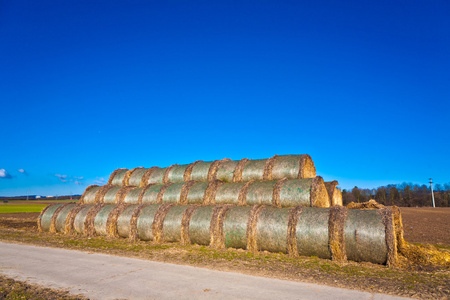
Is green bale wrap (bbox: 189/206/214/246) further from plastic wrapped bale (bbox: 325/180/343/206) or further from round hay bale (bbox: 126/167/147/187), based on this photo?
round hay bale (bbox: 126/167/147/187)

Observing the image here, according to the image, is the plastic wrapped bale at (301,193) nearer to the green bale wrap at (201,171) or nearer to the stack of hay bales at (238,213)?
the stack of hay bales at (238,213)

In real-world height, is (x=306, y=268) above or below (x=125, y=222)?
below

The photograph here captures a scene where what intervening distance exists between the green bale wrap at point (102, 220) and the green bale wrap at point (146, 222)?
7.12 feet

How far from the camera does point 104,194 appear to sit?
17422 mm

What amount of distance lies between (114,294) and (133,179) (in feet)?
40.1

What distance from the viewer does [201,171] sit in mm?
15422

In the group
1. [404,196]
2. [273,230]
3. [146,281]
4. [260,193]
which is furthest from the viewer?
[404,196]

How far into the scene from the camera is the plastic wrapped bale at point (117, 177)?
18.5 m

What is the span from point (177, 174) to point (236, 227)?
614cm

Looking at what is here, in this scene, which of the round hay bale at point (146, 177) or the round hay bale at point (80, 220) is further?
the round hay bale at point (146, 177)

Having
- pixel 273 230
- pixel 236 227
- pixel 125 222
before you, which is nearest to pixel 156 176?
pixel 125 222

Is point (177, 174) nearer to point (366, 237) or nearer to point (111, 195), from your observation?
point (111, 195)

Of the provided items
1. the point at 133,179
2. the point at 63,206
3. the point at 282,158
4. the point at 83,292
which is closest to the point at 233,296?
the point at 83,292

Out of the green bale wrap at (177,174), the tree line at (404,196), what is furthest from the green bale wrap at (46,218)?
the tree line at (404,196)
